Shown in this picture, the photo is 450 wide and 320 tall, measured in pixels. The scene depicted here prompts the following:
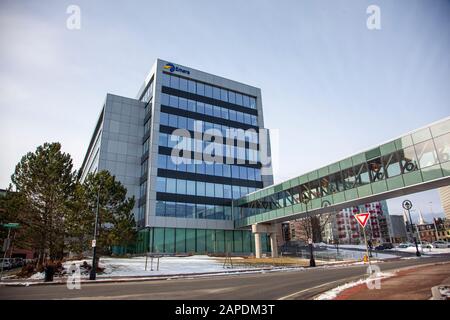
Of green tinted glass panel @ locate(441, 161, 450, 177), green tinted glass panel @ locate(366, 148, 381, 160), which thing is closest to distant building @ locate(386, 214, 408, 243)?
green tinted glass panel @ locate(366, 148, 381, 160)

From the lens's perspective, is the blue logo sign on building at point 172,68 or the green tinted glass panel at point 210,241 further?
the blue logo sign on building at point 172,68

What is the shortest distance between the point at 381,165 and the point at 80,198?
1078 inches

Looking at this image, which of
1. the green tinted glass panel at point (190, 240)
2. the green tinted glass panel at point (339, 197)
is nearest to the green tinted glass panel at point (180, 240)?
the green tinted glass panel at point (190, 240)

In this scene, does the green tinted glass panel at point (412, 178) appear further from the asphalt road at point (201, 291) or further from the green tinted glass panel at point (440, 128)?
the asphalt road at point (201, 291)

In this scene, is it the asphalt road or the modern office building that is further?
the modern office building

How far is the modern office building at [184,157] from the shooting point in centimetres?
4756

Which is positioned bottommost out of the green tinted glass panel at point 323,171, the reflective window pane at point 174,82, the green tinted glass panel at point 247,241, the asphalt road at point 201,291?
the asphalt road at point 201,291

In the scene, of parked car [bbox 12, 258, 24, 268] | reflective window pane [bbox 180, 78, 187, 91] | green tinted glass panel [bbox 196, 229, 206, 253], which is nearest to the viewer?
parked car [bbox 12, 258, 24, 268]

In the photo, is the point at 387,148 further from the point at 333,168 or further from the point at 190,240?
the point at 190,240

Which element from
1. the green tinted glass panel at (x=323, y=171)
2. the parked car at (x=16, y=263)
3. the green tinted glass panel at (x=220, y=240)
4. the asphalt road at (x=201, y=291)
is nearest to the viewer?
the asphalt road at (x=201, y=291)

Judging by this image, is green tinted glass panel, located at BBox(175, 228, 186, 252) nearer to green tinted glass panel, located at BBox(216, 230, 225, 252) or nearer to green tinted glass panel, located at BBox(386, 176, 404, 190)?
green tinted glass panel, located at BBox(216, 230, 225, 252)

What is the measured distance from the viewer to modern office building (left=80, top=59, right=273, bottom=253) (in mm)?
47562

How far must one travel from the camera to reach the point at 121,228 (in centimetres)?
2425

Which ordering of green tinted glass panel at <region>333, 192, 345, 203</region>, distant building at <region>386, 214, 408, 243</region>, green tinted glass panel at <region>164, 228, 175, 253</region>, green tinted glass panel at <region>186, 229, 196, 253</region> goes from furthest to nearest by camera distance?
distant building at <region>386, 214, 408, 243</region> < green tinted glass panel at <region>186, 229, 196, 253</region> < green tinted glass panel at <region>164, 228, 175, 253</region> < green tinted glass panel at <region>333, 192, 345, 203</region>
